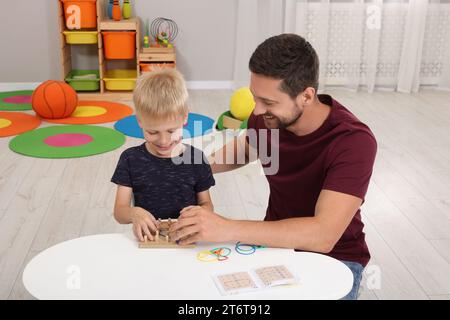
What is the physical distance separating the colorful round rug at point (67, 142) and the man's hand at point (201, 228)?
7.05 ft

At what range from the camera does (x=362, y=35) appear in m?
4.66

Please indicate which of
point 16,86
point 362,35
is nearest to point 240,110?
point 362,35

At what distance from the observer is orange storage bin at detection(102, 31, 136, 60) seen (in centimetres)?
424

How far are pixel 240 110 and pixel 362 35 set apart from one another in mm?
1637

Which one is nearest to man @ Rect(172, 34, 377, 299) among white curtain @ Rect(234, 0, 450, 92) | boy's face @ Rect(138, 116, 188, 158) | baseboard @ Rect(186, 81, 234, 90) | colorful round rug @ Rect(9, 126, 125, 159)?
boy's face @ Rect(138, 116, 188, 158)

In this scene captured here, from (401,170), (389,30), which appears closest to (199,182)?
(401,170)

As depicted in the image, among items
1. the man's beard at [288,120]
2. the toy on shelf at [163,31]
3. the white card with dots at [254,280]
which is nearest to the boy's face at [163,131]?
the man's beard at [288,120]

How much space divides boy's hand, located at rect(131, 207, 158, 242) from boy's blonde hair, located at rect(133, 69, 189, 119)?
0.98 ft

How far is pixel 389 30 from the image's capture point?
4.68 m

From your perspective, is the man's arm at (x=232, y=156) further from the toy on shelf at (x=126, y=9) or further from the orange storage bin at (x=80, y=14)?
the toy on shelf at (x=126, y=9)

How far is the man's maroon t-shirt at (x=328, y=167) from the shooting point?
4.40 ft

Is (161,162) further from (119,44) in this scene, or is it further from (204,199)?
(119,44)

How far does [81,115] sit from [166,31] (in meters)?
1.11

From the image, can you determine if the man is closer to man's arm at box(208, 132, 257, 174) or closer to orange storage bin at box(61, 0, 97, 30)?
man's arm at box(208, 132, 257, 174)
